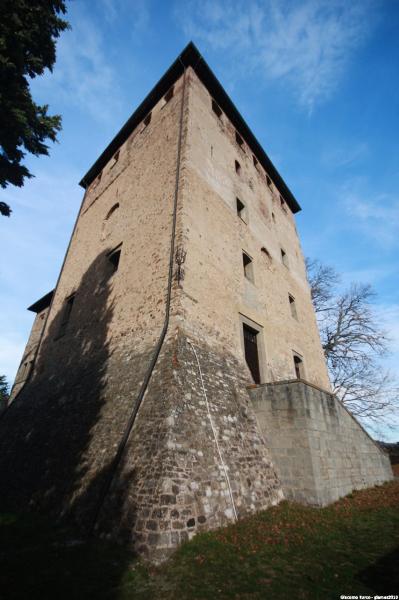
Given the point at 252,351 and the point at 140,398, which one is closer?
the point at 140,398

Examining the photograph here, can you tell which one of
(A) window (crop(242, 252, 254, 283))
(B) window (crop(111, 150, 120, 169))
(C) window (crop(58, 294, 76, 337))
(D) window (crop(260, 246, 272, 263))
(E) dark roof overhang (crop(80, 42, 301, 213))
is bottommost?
(C) window (crop(58, 294, 76, 337))

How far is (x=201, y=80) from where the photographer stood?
13.3m

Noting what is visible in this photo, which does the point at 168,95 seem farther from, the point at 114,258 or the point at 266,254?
the point at 266,254

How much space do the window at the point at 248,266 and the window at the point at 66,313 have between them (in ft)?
23.6

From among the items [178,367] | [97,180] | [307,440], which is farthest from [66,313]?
[307,440]

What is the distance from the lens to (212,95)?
13.9 metres

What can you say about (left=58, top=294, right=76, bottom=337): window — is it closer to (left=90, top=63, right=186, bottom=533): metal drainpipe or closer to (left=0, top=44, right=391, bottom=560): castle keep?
(left=0, top=44, right=391, bottom=560): castle keep

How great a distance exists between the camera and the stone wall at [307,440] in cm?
624

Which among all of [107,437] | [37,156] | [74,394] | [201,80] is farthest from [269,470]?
[201,80]

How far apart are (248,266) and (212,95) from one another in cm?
892

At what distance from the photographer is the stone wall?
624 cm

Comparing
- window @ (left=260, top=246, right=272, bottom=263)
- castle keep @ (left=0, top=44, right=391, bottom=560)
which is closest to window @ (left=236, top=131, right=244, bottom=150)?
castle keep @ (left=0, top=44, right=391, bottom=560)

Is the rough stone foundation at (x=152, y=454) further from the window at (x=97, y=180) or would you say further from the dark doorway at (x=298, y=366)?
the window at (x=97, y=180)

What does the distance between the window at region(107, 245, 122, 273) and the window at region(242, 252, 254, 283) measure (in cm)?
471
